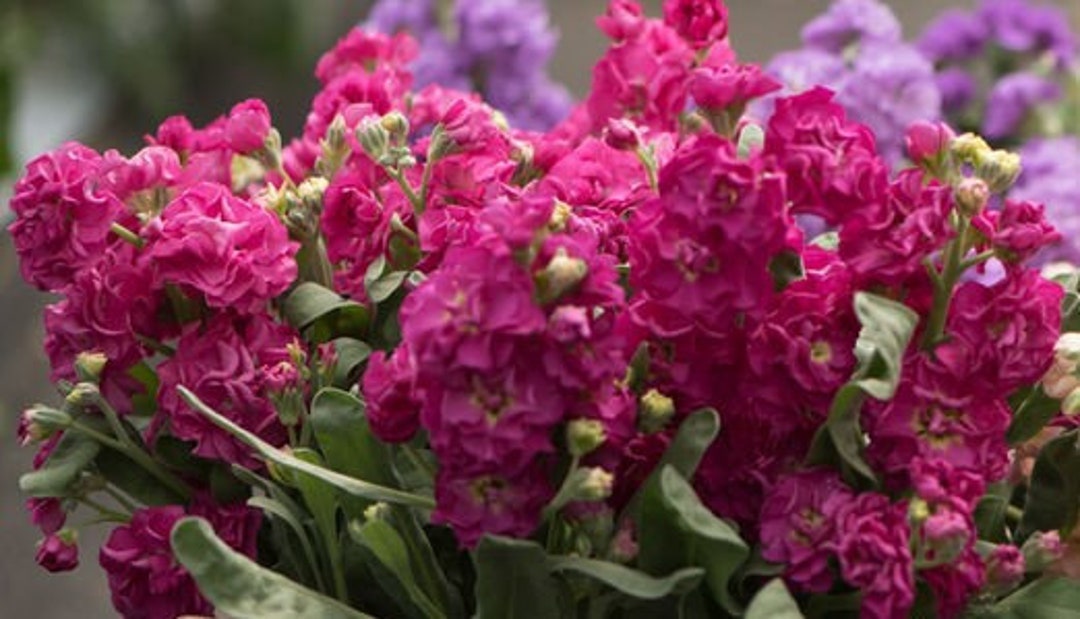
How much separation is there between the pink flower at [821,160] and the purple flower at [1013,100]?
66cm

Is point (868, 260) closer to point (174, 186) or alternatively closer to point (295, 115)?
point (174, 186)

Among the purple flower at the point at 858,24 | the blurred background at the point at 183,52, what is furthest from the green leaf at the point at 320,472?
the blurred background at the point at 183,52

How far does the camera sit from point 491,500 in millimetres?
518

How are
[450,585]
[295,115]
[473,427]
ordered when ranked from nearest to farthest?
[473,427]
[450,585]
[295,115]

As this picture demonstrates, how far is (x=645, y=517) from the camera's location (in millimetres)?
543

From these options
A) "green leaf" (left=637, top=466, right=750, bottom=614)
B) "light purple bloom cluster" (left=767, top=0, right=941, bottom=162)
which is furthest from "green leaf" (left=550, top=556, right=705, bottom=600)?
"light purple bloom cluster" (left=767, top=0, right=941, bottom=162)

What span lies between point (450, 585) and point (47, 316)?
177 millimetres

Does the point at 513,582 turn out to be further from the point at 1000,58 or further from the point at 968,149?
the point at 1000,58

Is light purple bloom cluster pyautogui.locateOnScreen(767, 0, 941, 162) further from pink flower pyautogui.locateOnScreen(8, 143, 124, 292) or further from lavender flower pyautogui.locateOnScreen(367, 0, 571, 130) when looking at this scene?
pink flower pyautogui.locateOnScreen(8, 143, 124, 292)

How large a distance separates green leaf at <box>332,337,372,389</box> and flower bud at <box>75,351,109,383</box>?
8cm

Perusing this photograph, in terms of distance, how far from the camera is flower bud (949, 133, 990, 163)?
57 centimetres

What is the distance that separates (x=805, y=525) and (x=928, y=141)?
136 mm

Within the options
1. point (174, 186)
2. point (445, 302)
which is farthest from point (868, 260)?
point (174, 186)

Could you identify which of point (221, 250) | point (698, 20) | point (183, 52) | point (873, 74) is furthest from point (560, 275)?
point (183, 52)
